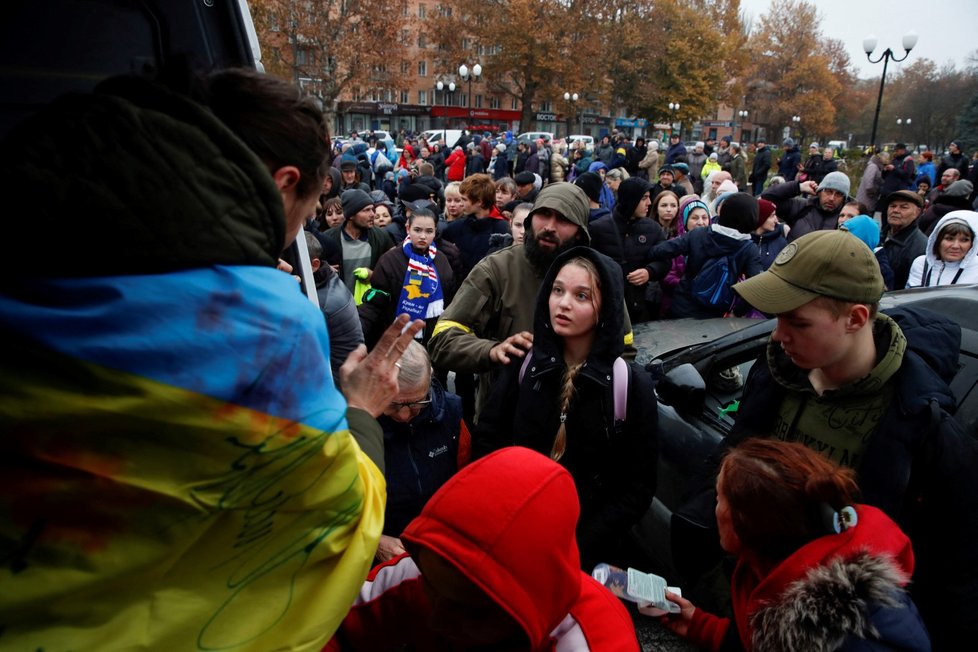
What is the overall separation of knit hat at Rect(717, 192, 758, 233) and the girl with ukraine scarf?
2.38 metres

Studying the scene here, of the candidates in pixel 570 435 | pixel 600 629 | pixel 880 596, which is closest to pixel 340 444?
pixel 600 629

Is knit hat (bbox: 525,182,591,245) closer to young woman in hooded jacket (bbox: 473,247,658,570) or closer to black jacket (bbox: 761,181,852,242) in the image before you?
young woman in hooded jacket (bbox: 473,247,658,570)

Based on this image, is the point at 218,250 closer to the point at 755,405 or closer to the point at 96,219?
the point at 96,219

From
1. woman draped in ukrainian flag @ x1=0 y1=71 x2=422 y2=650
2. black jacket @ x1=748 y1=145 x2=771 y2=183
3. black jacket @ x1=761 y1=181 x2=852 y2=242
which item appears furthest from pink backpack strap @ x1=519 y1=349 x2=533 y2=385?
black jacket @ x1=748 y1=145 x2=771 y2=183

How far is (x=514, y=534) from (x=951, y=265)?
5441 millimetres

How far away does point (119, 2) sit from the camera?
2.01 m

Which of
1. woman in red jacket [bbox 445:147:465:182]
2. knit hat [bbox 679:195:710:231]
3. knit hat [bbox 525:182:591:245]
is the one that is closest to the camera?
knit hat [bbox 525:182:591:245]

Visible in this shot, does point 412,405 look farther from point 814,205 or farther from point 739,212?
point 814,205

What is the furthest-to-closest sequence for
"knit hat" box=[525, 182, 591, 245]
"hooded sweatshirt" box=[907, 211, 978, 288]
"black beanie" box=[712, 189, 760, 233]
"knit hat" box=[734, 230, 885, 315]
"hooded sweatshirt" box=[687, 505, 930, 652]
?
"black beanie" box=[712, 189, 760, 233] → "hooded sweatshirt" box=[907, 211, 978, 288] → "knit hat" box=[525, 182, 591, 245] → "knit hat" box=[734, 230, 885, 315] → "hooded sweatshirt" box=[687, 505, 930, 652]

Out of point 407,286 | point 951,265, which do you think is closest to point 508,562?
point 407,286

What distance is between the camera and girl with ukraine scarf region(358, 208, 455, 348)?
4.89 meters

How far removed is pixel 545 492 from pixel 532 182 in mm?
8040

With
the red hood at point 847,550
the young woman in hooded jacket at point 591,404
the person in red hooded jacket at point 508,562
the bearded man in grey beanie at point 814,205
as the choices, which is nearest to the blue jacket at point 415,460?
the young woman in hooded jacket at point 591,404

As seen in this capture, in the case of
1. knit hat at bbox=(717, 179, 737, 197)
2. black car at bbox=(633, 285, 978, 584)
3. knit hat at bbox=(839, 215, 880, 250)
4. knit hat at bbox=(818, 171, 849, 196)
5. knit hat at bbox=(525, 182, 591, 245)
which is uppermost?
knit hat at bbox=(525, 182, 591, 245)
